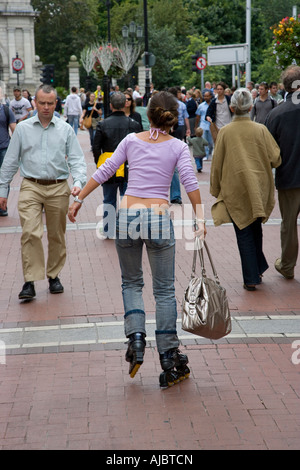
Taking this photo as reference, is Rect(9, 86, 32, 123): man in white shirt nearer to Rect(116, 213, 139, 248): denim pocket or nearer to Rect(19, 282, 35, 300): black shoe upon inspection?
Rect(19, 282, 35, 300): black shoe

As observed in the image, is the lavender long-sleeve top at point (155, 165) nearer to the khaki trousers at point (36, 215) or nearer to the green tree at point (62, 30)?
the khaki trousers at point (36, 215)

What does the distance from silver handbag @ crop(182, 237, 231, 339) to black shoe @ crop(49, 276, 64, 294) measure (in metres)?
2.73

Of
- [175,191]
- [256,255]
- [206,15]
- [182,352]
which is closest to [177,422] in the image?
[182,352]

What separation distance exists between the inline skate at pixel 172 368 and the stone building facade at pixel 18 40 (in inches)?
2620

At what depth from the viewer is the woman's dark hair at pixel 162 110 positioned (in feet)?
16.2

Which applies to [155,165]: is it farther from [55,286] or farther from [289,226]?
[289,226]

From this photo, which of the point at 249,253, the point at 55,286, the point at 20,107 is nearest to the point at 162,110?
the point at 249,253

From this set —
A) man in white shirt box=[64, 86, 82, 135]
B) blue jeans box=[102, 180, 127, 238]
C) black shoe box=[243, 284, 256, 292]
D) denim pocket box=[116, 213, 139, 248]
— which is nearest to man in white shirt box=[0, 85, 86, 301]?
black shoe box=[243, 284, 256, 292]

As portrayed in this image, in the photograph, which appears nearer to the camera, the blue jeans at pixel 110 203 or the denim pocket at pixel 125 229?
the denim pocket at pixel 125 229

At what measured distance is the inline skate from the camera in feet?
16.5

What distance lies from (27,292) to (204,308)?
275 centimetres

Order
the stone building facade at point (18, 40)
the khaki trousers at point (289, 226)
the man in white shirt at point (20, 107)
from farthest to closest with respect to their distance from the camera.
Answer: the stone building facade at point (18, 40) < the man in white shirt at point (20, 107) < the khaki trousers at point (289, 226)

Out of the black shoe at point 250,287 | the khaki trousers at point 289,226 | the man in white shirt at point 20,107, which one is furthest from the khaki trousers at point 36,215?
the man in white shirt at point 20,107
